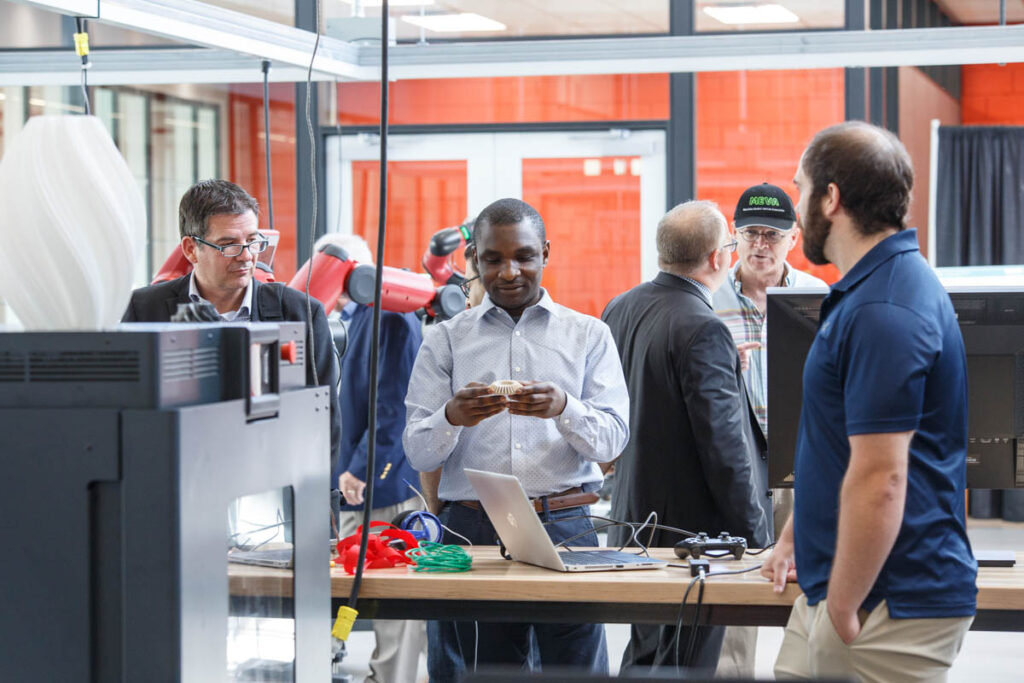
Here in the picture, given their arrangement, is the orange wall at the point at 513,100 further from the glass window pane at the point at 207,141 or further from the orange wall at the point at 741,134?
the glass window pane at the point at 207,141

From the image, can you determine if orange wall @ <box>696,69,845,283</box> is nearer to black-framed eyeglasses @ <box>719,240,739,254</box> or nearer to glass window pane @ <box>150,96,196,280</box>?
glass window pane @ <box>150,96,196,280</box>

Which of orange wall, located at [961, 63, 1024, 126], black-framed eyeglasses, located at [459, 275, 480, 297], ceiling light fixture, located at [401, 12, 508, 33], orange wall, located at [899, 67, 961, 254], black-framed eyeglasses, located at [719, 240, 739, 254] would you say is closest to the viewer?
black-framed eyeglasses, located at [719, 240, 739, 254]

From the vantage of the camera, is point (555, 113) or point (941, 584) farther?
point (555, 113)

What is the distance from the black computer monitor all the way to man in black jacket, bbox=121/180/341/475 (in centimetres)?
100

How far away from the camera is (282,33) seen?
281 centimetres

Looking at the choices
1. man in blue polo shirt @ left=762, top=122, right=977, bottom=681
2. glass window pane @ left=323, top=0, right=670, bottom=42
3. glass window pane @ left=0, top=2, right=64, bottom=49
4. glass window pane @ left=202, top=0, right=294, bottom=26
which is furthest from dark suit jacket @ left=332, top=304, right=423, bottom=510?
glass window pane @ left=0, top=2, right=64, bottom=49

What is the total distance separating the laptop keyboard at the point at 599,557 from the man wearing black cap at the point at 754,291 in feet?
3.78

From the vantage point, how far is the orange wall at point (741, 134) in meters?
6.14

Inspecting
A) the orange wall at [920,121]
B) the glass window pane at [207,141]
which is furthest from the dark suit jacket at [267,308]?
the orange wall at [920,121]

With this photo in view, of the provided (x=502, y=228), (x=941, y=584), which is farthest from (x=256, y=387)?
(x=502, y=228)

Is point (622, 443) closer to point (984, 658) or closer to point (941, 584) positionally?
point (941, 584)

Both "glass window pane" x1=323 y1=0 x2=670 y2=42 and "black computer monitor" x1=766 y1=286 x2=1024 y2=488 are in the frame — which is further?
"glass window pane" x1=323 y1=0 x2=670 y2=42

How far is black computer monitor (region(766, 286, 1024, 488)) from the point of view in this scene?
2.24 meters

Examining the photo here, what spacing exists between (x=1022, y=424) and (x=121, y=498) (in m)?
1.79
